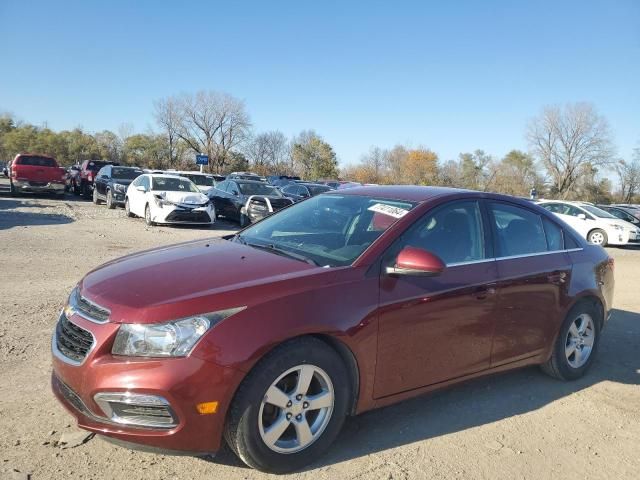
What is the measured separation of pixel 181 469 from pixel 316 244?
5.31 ft

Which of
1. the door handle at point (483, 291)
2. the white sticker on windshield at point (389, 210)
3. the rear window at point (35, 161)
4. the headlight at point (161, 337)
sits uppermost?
the rear window at point (35, 161)

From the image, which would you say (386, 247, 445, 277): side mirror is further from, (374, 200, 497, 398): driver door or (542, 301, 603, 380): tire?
(542, 301, 603, 380): tire

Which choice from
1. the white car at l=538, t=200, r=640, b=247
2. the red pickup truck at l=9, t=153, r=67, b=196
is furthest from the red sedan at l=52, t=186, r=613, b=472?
the red pickup truck at l=9, t=153, r=67, b=196

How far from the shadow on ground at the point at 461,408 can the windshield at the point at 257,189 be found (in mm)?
13968

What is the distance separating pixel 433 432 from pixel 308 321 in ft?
4.42

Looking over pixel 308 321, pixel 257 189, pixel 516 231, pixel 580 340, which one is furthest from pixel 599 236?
pixel 308 321

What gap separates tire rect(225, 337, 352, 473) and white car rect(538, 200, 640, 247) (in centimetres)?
1727

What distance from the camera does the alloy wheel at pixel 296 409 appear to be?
272 centimetres

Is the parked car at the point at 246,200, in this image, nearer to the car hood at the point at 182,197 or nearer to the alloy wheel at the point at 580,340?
the car hood at the point at 182,197

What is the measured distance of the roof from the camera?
3.82m

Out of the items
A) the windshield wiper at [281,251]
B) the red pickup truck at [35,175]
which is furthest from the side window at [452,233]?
the red pickup truck at [35,175]

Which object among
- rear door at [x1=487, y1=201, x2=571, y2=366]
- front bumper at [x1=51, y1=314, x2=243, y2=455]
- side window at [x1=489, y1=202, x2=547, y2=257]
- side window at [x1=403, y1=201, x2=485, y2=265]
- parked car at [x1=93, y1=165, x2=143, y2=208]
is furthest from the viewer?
parked car at [x1=93, y1=165, x2=143, y2=208]

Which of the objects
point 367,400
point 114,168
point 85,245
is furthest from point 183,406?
point 114,168

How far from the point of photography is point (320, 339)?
285 cm
